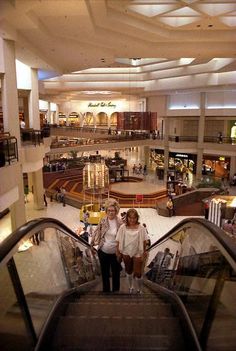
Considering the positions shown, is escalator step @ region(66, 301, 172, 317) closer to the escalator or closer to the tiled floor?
the escalator

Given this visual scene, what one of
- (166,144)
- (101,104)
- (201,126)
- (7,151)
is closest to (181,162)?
(166,144)

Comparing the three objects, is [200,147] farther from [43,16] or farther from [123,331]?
[123,331]

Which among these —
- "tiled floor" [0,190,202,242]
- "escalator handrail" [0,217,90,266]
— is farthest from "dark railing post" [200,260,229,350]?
"tiled floor" [0,190,202,242]

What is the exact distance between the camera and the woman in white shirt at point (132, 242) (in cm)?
426

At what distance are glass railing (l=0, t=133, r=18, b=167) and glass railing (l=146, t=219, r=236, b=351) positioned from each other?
17.3 feet

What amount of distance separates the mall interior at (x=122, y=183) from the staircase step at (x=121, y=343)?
1 centimetres

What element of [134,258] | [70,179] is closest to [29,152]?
[134,258]

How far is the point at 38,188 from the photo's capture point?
17.1 metres

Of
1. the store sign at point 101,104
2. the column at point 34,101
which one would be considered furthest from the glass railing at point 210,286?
the store sign at point 101,104

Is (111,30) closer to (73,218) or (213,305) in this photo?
(73,218)

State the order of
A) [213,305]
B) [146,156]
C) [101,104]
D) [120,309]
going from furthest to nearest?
[101,104] → [146,156] → [120,309] → [213,305]

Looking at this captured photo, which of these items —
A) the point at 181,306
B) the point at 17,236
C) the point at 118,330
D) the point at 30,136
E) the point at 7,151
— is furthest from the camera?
the point at 30,136

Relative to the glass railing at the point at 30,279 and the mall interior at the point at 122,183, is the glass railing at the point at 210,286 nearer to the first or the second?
the mall interior at the point at 122,183

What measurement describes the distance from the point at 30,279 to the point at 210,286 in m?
1.83
